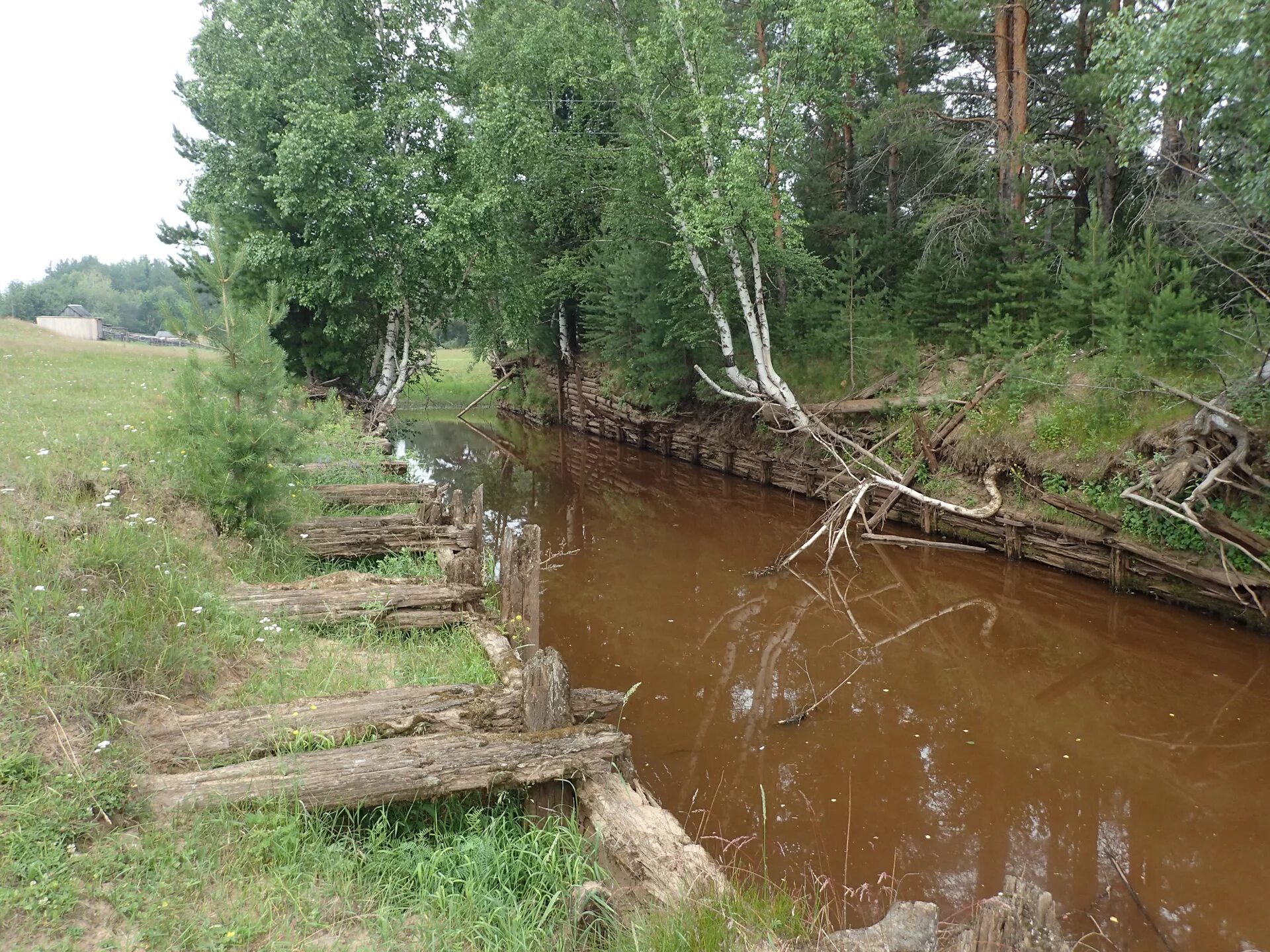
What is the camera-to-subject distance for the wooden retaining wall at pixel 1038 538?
9.12 meters

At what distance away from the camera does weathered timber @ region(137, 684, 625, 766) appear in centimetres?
412

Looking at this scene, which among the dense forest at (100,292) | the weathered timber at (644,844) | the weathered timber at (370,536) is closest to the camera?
the weathered timber at (644,844)

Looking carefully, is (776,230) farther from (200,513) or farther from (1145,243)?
(200,513)

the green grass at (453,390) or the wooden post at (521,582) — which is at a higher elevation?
the green grass at (453,390)

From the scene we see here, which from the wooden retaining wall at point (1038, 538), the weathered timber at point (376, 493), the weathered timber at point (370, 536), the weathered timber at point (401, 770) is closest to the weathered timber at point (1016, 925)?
the weathered timber at point (401, 770)

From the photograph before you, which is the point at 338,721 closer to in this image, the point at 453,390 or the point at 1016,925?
the point at 1016,925

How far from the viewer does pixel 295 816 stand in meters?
3.71

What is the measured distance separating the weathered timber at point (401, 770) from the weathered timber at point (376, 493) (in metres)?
6.05

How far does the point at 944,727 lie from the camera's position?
23.2 ft

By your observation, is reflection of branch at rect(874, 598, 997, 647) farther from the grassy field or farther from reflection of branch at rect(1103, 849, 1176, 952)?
the grassy field

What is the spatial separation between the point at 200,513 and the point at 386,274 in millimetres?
10914

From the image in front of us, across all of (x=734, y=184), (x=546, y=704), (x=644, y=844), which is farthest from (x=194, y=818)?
(x=734, y=184)

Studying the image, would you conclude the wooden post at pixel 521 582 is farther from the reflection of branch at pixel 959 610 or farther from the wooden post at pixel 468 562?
the reflection of branch at pixel 959 610

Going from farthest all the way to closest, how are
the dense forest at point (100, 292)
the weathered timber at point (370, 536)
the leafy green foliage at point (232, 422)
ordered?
the dense forest at point (100, 292)
the weathered timber at point (370, 536)
the leafy green foliage at point (232, 422)
